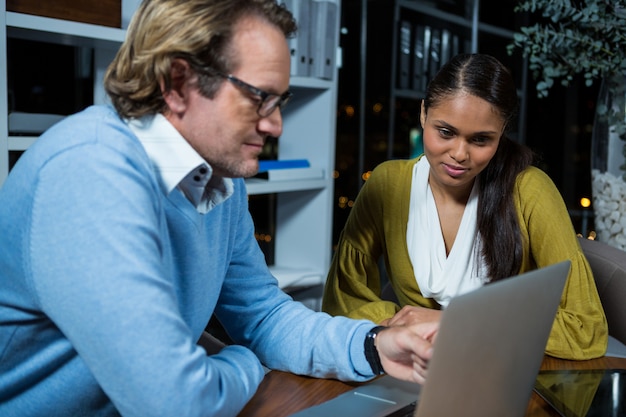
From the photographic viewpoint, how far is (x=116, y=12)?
2.07 m

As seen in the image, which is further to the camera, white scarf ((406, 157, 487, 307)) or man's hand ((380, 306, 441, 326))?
white scarf ((406, 157, 487, 307))

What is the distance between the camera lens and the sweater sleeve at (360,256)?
181cm

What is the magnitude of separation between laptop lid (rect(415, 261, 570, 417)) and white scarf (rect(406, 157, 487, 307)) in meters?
0.75

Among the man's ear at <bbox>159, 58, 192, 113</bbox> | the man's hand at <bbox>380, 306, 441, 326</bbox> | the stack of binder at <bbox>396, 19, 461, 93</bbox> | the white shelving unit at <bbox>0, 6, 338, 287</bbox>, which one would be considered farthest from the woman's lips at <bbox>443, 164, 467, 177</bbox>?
the stack of binder at <bbox>396, 19, 461, 93</bbox>

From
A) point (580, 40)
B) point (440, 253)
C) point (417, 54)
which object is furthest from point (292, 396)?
point (417, 54)

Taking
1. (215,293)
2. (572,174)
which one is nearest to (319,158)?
(215,293)

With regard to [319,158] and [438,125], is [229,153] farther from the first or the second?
[319,158]

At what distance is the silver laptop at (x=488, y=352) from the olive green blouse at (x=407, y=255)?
50 centimetres

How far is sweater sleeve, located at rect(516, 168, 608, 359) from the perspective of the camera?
4.70ft

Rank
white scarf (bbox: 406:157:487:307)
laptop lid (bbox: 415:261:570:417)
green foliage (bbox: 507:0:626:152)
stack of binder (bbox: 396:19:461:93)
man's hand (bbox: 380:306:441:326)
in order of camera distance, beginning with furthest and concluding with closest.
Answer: stack of binder (bbox: 396:19:461:93), green foliage (bbox: 507:0:626:152), white scarf (bbox: 406:157:487:307), man's hand (bbox: 380:306:441:326), laptop lid (bbox: 415:261:570:417)

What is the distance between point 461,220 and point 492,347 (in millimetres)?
1003

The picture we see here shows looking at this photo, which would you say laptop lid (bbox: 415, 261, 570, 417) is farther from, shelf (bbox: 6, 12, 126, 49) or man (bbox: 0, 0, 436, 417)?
shelf (bbox: 6, 12, 126, 49)

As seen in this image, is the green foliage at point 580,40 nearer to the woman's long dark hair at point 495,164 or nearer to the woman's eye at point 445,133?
the woman's long dark hair at point 495,164

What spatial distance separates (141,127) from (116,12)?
1202 millimetres
